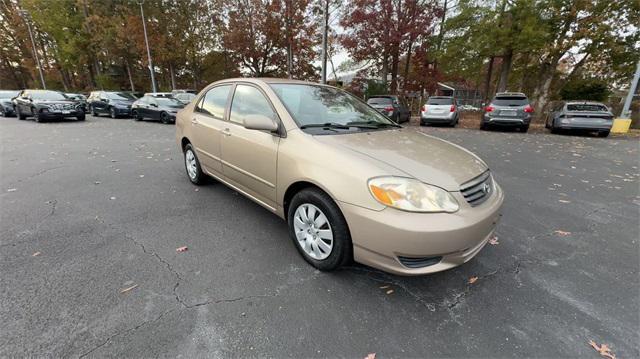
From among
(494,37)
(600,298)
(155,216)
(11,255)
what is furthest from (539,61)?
(11,255)

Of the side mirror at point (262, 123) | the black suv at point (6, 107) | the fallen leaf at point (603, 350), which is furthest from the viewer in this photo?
the black suv at point (6, 107)

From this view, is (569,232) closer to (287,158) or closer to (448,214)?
(448,214)

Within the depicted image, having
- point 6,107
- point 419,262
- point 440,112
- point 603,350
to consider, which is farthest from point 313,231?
point 6,107

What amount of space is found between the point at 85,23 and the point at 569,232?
37.4 meters

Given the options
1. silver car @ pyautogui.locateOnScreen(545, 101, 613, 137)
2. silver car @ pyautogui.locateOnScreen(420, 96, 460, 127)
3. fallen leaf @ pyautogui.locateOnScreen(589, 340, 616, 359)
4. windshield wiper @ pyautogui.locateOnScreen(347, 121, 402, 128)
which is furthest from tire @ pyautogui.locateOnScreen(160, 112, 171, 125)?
silver car @ pyautogui.locateOnScreen(545, 101, 613, 137)

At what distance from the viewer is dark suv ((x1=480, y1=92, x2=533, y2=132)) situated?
11148 mm

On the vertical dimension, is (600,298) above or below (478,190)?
below

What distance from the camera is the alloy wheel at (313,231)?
235 centimetres

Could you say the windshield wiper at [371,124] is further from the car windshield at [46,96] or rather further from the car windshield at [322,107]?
the car windshield at [46,96]

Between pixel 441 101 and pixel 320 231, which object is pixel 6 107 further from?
pixel 441 101

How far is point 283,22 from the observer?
21.3 m

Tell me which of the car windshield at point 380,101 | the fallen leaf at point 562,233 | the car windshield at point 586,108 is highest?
the car windshield at point 380,101

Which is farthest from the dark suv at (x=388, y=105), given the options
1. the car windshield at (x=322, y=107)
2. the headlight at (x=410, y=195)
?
the headlight at (x=410, y=195)

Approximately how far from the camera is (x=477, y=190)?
227 cm
